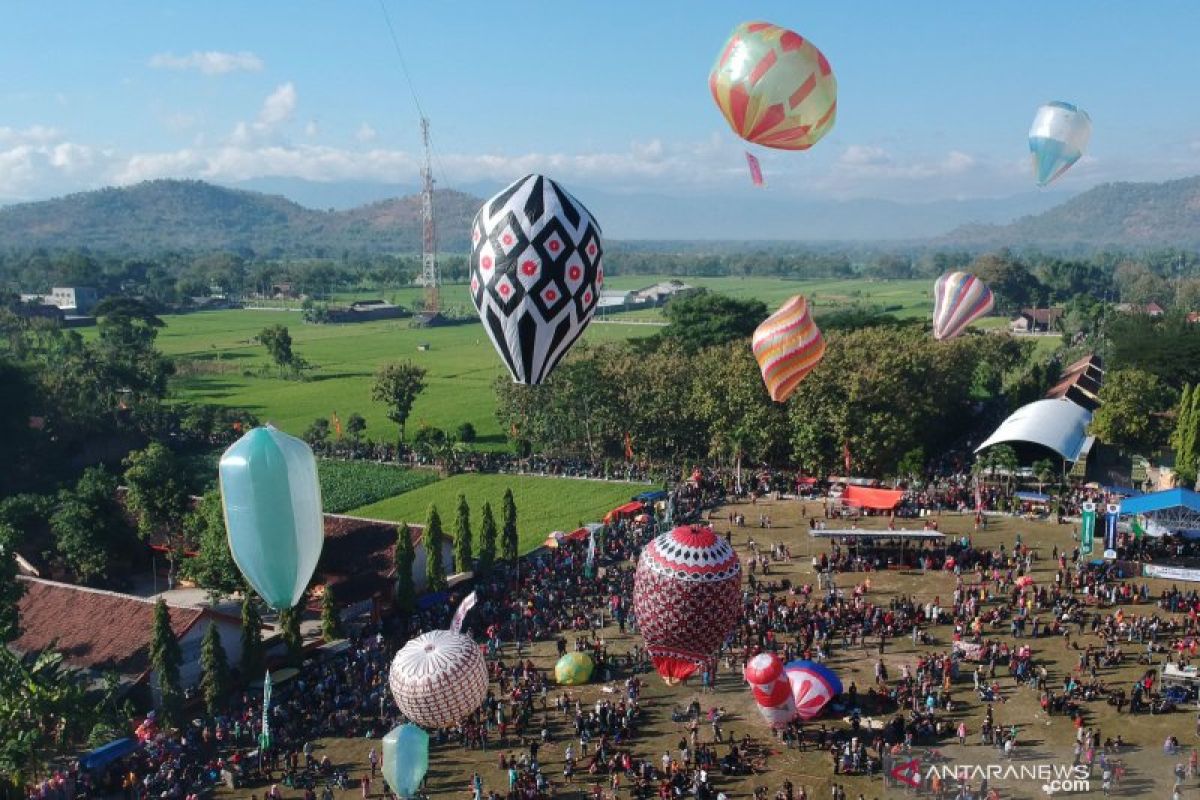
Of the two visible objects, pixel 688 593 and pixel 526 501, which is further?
pixel 526 501

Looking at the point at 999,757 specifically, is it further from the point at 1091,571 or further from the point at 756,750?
the point at 1091,571

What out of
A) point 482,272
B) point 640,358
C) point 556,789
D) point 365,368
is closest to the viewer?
point 556,789

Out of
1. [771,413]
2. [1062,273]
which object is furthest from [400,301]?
[771,413]

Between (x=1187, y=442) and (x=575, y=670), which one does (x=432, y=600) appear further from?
(x=1187, y=442)

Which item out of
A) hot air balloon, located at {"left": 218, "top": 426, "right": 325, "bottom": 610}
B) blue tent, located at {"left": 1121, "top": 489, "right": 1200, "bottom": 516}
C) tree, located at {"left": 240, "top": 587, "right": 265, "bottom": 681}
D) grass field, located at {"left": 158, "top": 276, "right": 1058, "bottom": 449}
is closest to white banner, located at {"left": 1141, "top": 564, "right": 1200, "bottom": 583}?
blue tent, located at {"left": 1121, "top": 489, "right": 1200, "bottom": 516}

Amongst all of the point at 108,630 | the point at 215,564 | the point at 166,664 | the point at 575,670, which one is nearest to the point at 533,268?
the point at 575,670
